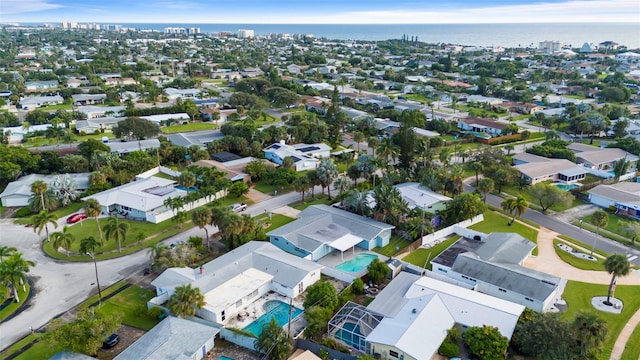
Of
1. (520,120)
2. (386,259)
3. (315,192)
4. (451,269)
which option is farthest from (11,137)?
(520,120)

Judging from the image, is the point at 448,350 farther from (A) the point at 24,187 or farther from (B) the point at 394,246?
(A) the point at 24,187

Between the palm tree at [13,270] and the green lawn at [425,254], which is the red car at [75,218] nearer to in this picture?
the palm tree at [13,270]

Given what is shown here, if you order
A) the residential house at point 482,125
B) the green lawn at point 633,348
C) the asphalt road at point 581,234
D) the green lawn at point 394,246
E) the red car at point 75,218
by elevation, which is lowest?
the red car at point 75,218

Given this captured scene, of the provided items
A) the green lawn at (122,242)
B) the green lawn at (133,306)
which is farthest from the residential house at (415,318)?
the green lawn at (122,242)

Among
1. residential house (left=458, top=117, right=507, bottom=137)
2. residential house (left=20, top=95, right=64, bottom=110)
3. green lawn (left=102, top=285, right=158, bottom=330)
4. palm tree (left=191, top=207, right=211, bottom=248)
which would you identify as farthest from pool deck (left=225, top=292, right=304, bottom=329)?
residential house (left=20, top=95, right=64, bottom=110)

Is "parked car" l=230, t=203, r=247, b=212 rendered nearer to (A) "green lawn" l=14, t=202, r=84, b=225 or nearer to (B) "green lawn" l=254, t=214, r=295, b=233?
(B) "green lawn" l=254, t=214, r=295, b=233

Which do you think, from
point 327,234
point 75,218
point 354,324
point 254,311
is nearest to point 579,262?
point 327,234

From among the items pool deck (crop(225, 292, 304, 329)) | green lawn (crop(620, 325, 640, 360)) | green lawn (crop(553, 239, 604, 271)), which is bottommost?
pool deck (crop(225, 292, 304, 329))
